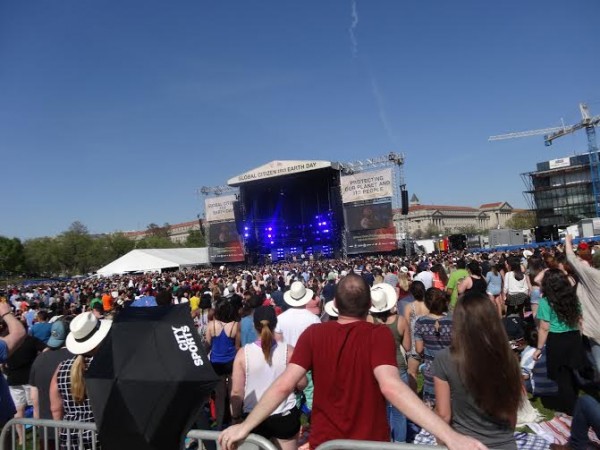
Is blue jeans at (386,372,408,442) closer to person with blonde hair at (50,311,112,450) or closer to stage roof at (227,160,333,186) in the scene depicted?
person with blonde hair at (50,311,112,450)

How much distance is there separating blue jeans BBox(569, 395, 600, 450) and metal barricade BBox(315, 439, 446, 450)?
249 cm

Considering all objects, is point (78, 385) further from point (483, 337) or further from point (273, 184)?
point (273, 184)

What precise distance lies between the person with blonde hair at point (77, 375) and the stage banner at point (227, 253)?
145ft

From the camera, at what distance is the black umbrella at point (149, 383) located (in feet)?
7.31

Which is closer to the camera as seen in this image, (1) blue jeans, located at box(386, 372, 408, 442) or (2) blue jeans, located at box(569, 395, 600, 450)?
(2) blue jeans, located at box(569, 395, 600, 450)

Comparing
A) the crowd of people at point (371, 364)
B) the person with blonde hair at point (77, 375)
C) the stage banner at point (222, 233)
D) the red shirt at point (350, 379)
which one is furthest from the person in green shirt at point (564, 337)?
the stage banner at point (222, 233)

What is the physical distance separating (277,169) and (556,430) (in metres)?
42.3

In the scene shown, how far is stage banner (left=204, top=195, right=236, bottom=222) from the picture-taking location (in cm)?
4872

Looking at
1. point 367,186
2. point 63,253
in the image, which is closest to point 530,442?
point 367,186

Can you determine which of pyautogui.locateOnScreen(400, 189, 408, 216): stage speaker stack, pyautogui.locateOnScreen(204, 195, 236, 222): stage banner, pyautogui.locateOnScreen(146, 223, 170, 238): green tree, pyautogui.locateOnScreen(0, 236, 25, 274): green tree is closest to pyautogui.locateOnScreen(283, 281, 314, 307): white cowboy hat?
pyautogui.locateOnScreen(400, 189, 408, 216): stage speaker stack

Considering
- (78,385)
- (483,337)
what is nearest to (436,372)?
(483,337)

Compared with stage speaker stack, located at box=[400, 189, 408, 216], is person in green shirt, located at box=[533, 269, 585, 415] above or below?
below

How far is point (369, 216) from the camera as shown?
→ 139ft

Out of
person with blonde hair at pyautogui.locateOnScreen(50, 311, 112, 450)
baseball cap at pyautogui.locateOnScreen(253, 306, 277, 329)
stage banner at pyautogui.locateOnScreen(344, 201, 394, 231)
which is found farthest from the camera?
stage banner at pyautogui.locateOnScreen(344, 201, 394, 231)
